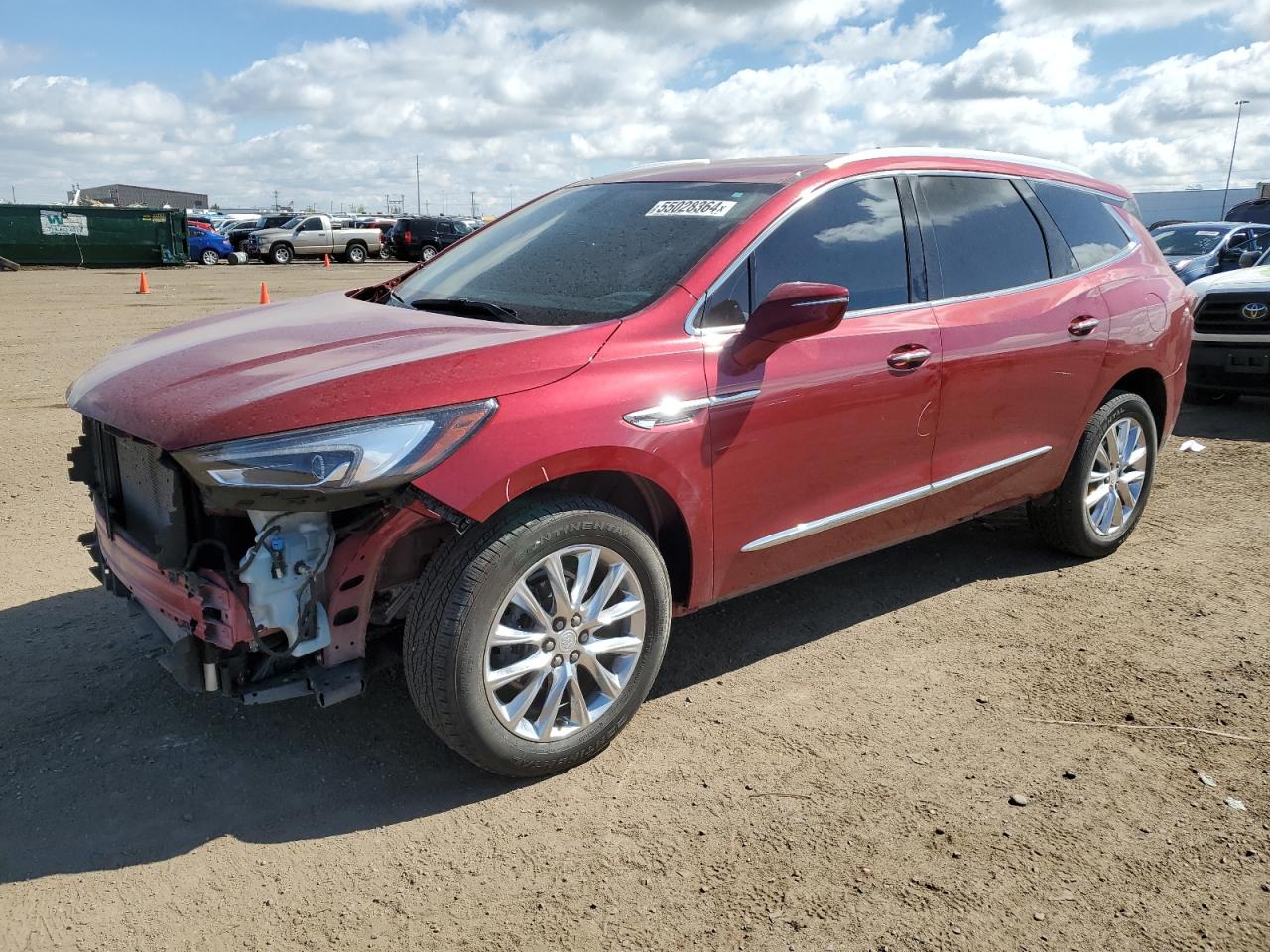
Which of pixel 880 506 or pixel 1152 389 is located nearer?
pixel 880 506

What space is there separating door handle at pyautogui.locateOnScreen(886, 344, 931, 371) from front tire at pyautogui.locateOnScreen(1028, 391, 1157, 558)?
1401 millimetres

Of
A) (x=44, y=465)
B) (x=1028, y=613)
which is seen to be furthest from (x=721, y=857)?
(x=44, y=465)

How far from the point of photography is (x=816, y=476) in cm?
368

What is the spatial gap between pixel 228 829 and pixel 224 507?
97 centimetres

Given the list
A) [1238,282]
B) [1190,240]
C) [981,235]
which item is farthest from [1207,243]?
[981,235]

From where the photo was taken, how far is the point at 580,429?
3.00 metres

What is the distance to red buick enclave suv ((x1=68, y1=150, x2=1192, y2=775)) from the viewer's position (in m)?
2.80

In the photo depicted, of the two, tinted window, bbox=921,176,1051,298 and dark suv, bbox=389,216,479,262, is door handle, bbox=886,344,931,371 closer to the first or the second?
tinted window, bbox=921,176,1051,298

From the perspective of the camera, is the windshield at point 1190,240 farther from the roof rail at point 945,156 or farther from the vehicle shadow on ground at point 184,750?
the vehicle shadow on ground at point 184,750

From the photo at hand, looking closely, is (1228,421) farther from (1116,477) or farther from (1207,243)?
(1207,243)

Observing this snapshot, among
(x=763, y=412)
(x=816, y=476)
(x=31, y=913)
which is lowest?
(x=31, y=913)

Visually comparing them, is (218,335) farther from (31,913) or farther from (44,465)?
(44,465)

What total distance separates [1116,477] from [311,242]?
3684cm

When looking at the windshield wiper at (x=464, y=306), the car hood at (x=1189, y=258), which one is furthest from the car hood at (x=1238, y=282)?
the windshield wiper at (x=464, y=306)
